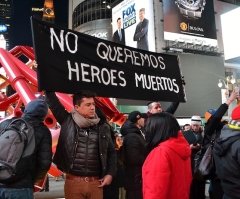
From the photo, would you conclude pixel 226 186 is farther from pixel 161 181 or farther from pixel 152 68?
pixel 152 68

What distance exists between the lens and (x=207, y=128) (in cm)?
441

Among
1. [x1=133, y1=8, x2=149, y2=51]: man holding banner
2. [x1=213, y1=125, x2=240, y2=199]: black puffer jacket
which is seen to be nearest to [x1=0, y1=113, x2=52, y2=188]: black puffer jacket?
[x1=213, y1=125, x2=240, y2=199]: black puffer jacket

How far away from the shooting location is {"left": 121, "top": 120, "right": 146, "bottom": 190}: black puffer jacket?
4203mm

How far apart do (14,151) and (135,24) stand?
2891 centimetres

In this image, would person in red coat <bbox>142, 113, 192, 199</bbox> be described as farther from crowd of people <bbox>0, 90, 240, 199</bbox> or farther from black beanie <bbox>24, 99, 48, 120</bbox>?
black beanie <bbox>24, 99, 48, 120</bbox>

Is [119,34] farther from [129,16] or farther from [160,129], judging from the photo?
[160,129]

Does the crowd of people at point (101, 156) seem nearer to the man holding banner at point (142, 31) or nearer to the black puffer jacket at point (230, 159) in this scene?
the black puffer jacket at point (230, 159)

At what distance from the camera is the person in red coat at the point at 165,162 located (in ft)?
8.28

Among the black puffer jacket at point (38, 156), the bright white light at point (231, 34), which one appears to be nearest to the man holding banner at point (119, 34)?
the bright white light at point (231, 34)

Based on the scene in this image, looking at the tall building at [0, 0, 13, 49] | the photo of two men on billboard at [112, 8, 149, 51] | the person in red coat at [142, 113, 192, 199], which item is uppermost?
the tall building at [0, 0, 13, 49]

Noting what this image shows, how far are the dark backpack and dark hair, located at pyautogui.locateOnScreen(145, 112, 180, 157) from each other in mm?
1176

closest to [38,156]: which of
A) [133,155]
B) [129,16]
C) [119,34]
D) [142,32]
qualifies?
[133,155]

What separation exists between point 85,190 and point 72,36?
185cm

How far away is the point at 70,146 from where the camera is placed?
311 centimetres
